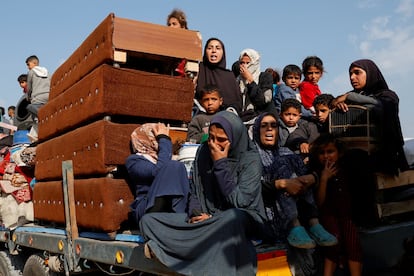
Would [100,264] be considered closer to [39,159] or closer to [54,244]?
[54,244]

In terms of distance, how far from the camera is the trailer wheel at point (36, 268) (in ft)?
15.5

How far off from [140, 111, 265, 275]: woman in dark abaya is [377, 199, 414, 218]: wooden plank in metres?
1.24

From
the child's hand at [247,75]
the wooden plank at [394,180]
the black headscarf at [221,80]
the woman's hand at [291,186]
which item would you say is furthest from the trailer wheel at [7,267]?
the wooden plank at [394,180]

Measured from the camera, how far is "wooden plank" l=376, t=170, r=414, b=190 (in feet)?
11.9

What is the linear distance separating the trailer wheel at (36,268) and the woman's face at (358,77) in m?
3.31

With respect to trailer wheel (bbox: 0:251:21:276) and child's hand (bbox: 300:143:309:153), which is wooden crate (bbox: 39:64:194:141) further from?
trailer wheel (bbox: 0:251:21:276)

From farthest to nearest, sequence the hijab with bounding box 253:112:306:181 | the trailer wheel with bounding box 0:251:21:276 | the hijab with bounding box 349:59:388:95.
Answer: the trailer wheel with bounding box 0:251:21:276, the hijab with bounding box 349:59:388:95, the hijab with bounding box 253:112:306:181

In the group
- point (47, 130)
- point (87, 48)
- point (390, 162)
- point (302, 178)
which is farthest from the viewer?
point (47, 130)

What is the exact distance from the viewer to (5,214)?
550 cm

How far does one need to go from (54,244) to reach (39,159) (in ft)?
4.37

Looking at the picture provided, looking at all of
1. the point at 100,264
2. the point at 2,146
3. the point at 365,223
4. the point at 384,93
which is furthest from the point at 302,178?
the point at 2,146

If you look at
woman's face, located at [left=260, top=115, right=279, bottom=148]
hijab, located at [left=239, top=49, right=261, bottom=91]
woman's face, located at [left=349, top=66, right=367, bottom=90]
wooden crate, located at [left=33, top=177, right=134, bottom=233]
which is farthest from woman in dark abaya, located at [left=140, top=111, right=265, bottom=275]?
hijab, located at [left=239, top=49, right=261, bottom=91]

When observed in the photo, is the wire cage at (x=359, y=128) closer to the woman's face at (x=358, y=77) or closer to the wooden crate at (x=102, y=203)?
the woman's face at (x=358, y=77)

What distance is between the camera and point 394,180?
12.3ft
